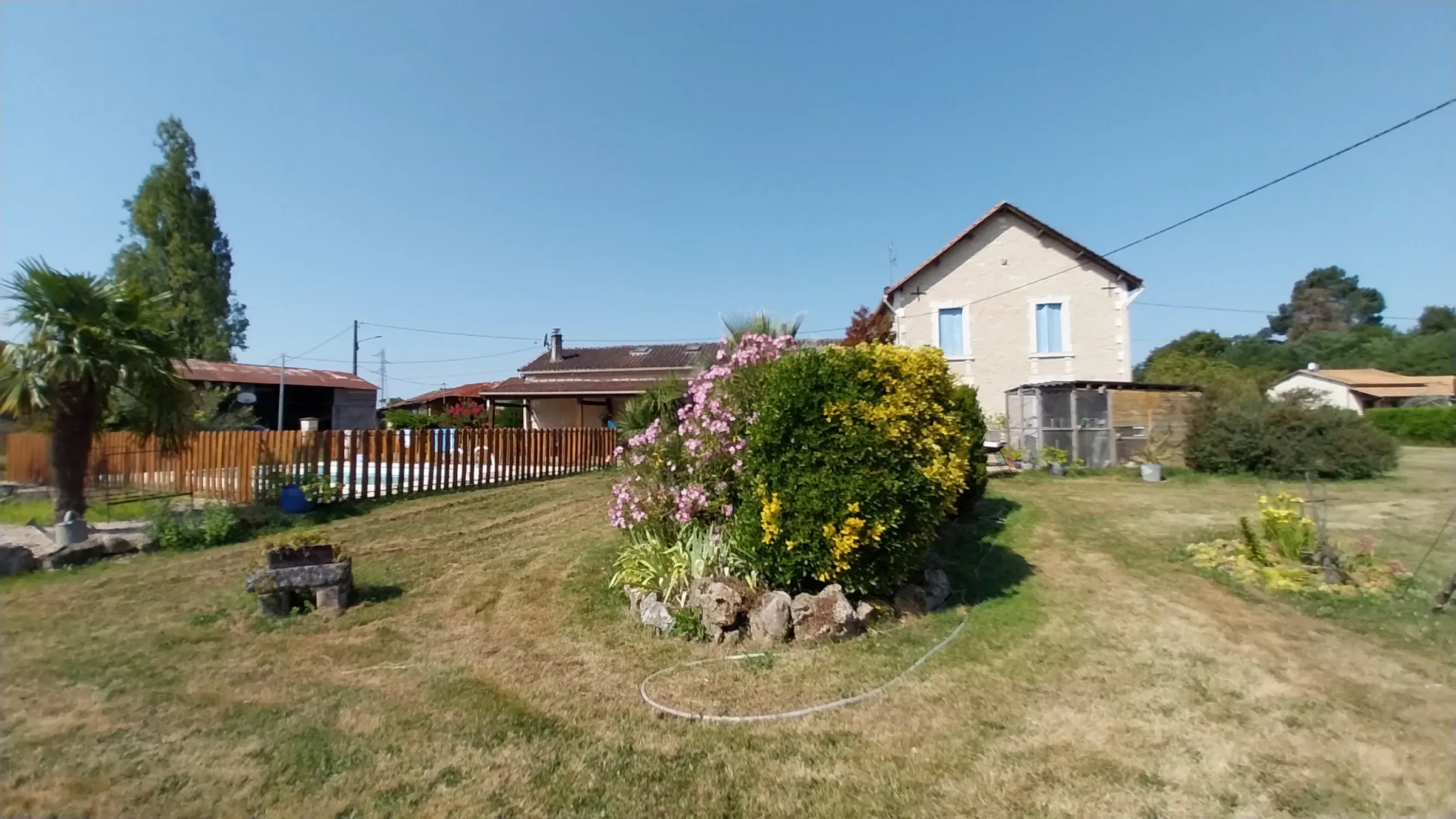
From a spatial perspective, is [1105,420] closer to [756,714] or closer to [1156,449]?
[1156,449]

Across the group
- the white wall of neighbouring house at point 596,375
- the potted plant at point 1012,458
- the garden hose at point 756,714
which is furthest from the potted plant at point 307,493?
the white wall of neighbouring house at point 596,375

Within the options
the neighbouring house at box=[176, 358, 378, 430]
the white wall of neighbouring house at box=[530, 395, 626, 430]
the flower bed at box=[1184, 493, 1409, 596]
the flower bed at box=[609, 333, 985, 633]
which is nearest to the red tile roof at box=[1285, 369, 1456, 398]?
the white wall of neighbouring house at box=[530, 395, 626, 430]

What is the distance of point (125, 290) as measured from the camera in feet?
30.4

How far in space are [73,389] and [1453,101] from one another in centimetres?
1502

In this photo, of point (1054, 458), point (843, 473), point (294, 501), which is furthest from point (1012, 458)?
point (294, 501)

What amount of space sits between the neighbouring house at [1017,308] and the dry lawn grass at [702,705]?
1217 centimetres

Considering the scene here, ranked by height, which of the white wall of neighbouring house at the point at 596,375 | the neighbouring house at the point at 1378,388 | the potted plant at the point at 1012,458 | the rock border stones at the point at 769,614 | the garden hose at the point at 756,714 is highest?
the white wall of neighbouring house at the point at 596,375

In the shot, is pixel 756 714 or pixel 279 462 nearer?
pixel 756 714

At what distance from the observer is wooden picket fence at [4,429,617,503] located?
1100 centimetres

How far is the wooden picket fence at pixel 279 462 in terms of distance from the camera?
36.1 ft

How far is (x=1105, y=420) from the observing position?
48.2ft

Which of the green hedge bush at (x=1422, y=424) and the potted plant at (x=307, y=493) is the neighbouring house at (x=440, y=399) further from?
the green hedge bush at (x=1422, y=424)

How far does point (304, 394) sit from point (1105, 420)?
27853 mm

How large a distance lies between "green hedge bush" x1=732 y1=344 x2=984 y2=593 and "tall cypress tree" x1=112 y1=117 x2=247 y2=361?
34.4 metres
